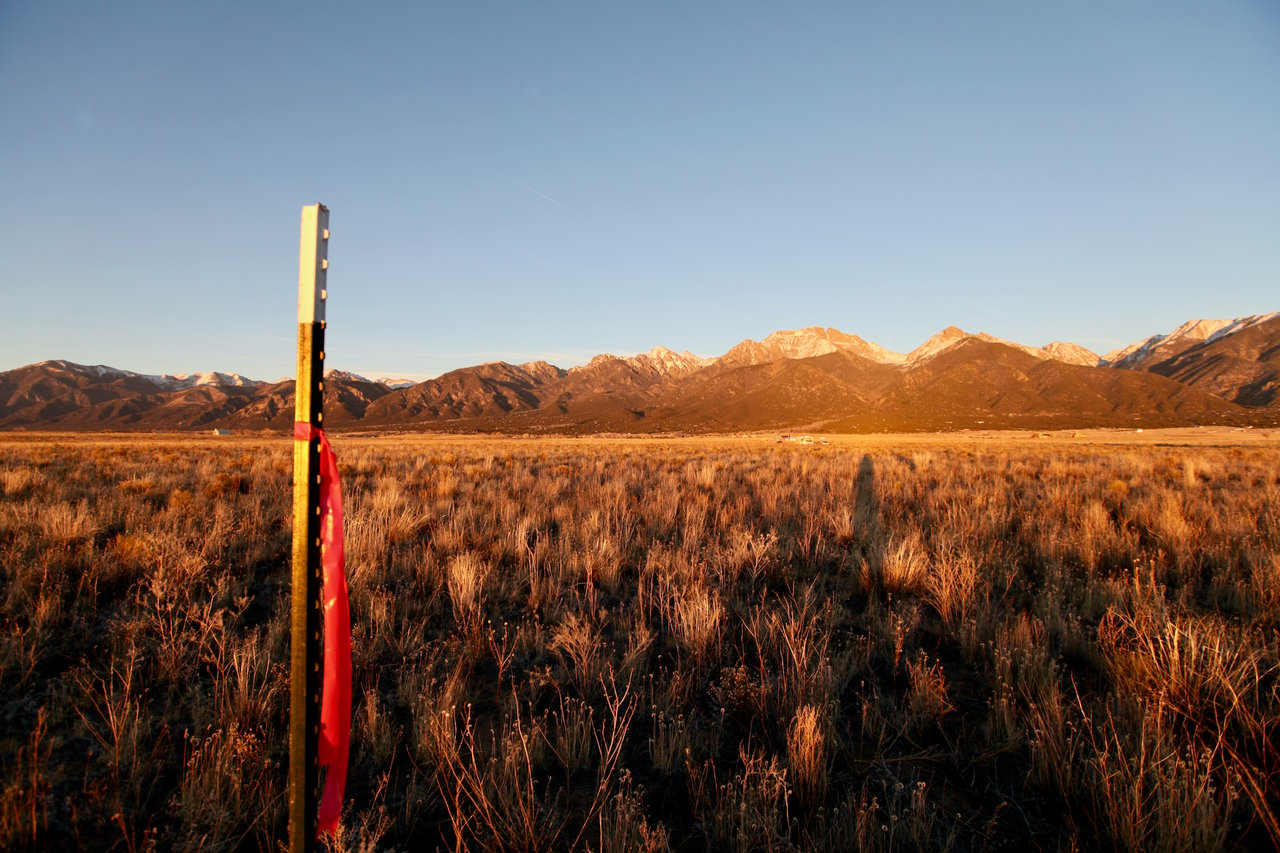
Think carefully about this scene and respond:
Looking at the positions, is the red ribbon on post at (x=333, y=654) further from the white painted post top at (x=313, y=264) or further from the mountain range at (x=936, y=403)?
the mountain range at (x=936, y=403)

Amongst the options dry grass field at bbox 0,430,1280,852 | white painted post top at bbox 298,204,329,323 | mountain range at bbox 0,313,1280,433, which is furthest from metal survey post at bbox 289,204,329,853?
mountain range at bbox 0,313,1280,433

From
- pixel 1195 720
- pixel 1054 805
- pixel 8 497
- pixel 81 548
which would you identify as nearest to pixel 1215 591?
pixel 1195 720

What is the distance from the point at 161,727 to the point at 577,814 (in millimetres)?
2311

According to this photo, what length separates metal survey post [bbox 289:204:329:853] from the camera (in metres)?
1.54

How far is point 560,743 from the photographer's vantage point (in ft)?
8.90

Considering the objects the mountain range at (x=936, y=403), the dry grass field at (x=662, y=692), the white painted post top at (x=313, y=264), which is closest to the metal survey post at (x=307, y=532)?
the white painted post top at (x=313, y=264)

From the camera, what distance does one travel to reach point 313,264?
1556mm

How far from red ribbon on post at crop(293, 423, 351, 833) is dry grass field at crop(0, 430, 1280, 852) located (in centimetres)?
49

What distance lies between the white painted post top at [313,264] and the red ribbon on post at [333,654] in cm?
37

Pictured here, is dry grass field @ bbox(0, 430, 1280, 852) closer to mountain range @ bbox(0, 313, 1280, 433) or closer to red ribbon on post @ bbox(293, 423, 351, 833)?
red ribbon on post @ bbox(293, 423, 351, 833)

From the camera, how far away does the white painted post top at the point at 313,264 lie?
1.55 meters

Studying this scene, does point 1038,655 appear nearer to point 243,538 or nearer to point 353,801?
point 353,801

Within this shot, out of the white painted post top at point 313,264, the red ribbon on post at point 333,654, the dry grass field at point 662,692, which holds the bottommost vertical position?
the dry grass field at point 662,692

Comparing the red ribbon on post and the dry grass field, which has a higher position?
the red ribbon on post
